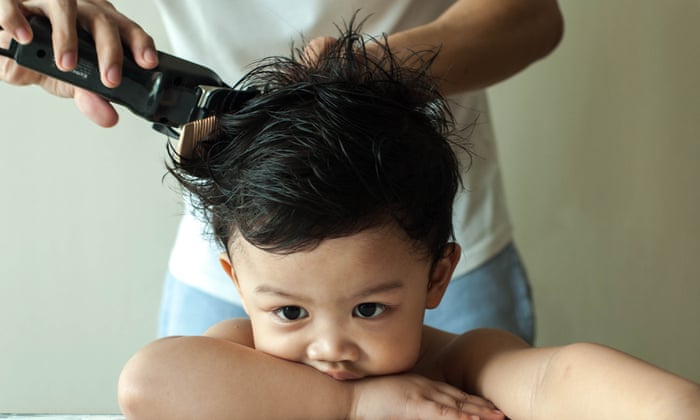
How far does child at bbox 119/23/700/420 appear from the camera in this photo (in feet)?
2.12

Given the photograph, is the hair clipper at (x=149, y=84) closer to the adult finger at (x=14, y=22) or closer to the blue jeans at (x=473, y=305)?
the adult finger at (x=14, y=22)

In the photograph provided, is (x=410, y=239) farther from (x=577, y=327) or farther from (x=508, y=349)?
(x=577, y=327)

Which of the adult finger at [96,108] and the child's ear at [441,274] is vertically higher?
the adult finger at [96,108]

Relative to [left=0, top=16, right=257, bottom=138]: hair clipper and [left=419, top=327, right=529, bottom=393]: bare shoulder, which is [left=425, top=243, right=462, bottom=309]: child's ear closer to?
[left=419, top=327, right=529, bottom=393]: bare shoulder

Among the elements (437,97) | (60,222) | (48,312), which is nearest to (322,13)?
(437,97)

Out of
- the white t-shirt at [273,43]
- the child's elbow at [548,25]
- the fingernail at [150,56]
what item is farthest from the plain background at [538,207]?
the fingernail at [150,56]

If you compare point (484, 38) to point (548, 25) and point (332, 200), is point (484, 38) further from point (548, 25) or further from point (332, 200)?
point (332, 200)

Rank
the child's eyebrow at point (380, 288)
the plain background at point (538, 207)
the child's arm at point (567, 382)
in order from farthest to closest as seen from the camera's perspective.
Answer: the plain background at point (538, 207) < the child's eyebrow at point (380, 288) < the child's arm at point (567, 382)

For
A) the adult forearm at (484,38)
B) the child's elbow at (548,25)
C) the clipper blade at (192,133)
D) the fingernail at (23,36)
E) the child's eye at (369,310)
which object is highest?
the child's elbow at (548,25)

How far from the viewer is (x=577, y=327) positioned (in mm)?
1645

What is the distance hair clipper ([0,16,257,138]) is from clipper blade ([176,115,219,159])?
1 cm

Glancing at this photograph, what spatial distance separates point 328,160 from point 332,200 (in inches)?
1.2

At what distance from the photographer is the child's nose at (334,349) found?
0.67 m

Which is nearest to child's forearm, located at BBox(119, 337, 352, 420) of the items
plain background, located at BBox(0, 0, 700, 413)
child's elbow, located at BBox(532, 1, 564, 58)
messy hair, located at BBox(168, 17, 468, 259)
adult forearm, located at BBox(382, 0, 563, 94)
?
messy hair, located at BBox(168, 17, 468, 259)
